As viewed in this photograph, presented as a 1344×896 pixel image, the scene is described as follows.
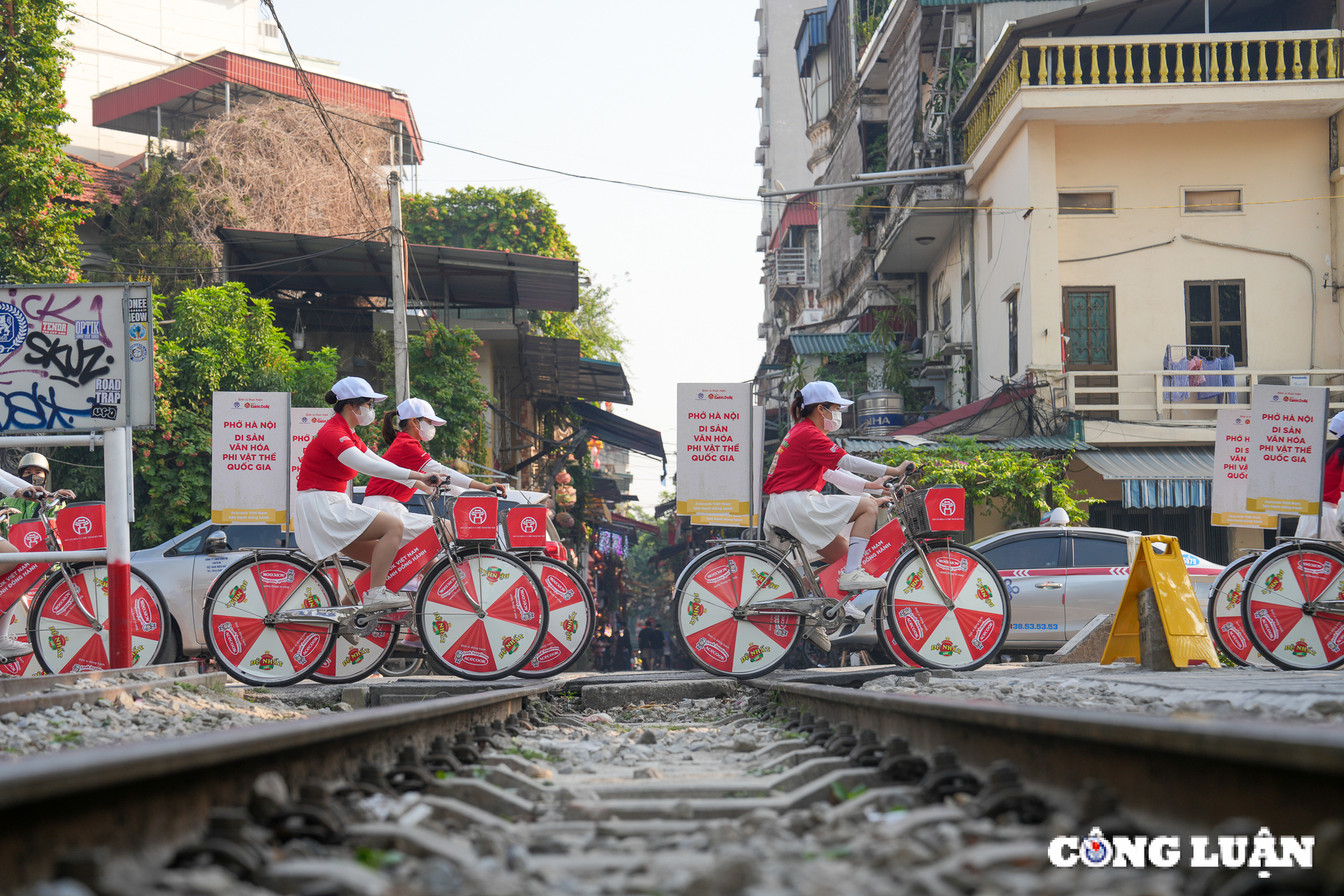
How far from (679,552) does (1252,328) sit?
67.5 ft

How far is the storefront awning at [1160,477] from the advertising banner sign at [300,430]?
13168mm

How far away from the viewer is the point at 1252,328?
2048 centimetres

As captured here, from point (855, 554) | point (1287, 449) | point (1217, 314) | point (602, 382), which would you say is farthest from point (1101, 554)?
point (602, 382)

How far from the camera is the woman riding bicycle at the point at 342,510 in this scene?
7523mm

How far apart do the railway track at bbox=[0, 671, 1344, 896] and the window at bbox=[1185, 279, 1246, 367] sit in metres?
18.9

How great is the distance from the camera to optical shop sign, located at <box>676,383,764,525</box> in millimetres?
10406

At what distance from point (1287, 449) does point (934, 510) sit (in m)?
3.51

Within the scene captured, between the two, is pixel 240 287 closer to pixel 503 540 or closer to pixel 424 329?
pixel 424 329

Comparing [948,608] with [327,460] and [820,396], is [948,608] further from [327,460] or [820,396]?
[327,460]

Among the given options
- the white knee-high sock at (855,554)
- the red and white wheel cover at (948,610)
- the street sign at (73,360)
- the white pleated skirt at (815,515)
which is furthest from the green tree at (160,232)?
the red and white wheel cover at (948,610)

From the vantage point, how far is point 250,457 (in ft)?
31.8

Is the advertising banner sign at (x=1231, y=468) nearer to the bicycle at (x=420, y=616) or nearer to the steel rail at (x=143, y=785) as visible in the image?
the bicycle at (x=420, y=616)

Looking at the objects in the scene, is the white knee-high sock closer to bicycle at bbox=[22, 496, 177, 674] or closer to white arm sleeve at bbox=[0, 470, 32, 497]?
bicycle at bbox=[22, 496, 177, 674]

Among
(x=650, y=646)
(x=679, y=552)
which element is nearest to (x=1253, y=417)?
(x=650, y=646)
